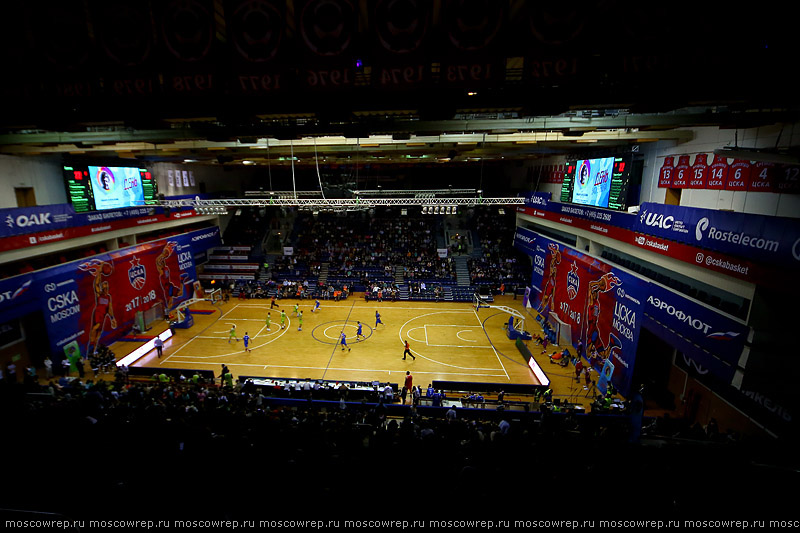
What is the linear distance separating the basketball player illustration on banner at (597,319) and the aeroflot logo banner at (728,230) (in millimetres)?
2965

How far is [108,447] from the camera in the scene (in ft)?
17.6

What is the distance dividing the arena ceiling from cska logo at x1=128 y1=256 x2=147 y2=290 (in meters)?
18.8

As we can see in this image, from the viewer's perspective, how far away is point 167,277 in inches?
987

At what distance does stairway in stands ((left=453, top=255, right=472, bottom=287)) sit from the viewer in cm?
3002

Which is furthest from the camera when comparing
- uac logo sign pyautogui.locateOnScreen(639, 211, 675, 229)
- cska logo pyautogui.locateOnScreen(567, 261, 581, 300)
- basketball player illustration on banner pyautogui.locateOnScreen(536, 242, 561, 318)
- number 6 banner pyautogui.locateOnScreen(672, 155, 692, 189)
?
basketball player illustration on banner pyautogui.locateOnScreen(536, 242, 561, 318)

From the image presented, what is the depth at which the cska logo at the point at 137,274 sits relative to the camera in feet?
71.1

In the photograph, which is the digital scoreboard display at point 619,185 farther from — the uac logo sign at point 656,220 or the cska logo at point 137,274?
the cska logo at point 137,274

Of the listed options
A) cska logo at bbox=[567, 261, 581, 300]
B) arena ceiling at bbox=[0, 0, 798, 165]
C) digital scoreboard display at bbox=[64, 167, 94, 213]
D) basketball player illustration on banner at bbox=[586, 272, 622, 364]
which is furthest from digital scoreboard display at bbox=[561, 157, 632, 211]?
digital scoreboard display at bbox=[64, 167, 94, 213]

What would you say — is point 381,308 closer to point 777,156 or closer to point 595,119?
point 595,119

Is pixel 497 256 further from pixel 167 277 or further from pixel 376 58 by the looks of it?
pixel 376 58

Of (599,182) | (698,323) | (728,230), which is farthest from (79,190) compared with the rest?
(698,323)

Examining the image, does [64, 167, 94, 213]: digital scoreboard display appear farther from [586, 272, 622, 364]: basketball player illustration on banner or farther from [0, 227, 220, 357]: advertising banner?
[586, 272, 622, 364]: basketball player illustration on banner

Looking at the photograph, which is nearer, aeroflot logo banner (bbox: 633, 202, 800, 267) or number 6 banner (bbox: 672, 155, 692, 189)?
aeroflot logo banner (bbox: 633, 202, 800, 267)

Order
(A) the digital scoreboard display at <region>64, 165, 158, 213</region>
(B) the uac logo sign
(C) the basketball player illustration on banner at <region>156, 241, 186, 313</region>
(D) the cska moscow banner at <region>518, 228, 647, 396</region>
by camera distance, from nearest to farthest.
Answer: (B) the uac logo sign < (D) the cska moscow banner at <region>518, 228, 647, 396</region> < (A) the digital scoreboard display at <region>64, 165, 158, 213</region> < (C) the basketball player illustration on banner at <region>156, 241, 186, 313</region>
